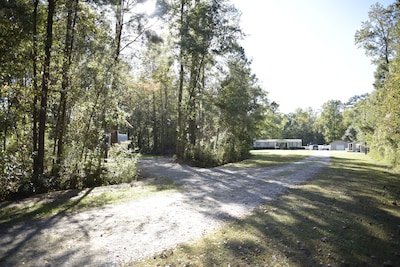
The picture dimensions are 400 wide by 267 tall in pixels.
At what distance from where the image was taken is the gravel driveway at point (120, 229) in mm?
3760

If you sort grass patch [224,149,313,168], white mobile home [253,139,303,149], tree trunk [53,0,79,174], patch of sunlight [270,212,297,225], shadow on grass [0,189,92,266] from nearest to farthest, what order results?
shadow on grass [0,189,92,266], patch of sunlight [270,212,297,225], tree trunk [53,0,79,174], grass patch [224,149,313,168], white mobile home [253,139,303,149]

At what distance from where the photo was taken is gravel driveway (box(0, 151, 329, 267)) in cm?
376

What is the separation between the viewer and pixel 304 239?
4.32m

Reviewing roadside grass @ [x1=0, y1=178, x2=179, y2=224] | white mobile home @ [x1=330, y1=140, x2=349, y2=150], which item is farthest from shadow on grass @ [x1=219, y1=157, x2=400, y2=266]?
white mobile home @ [x1=330, y1=140, x2=349, y2=150]

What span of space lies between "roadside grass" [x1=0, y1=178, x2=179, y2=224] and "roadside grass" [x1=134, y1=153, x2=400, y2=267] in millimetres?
3316

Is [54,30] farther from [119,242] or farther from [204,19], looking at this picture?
[204,19]

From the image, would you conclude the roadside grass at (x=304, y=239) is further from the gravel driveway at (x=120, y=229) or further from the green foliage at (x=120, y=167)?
the green foliage at (x=120, y=167)

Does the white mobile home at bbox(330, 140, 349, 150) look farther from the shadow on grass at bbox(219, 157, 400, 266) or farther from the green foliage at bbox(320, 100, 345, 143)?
the shadow on grass at bbox(219, 157, 400, 266)

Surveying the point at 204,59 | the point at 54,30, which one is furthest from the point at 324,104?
the point at 54,30

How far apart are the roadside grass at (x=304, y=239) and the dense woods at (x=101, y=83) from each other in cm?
565

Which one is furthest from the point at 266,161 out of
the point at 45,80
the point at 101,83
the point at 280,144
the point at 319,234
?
the point at 280,144

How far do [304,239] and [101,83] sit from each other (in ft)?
25.6

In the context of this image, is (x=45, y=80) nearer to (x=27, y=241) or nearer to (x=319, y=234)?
(x=27, y=241)

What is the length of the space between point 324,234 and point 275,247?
1.08 m
